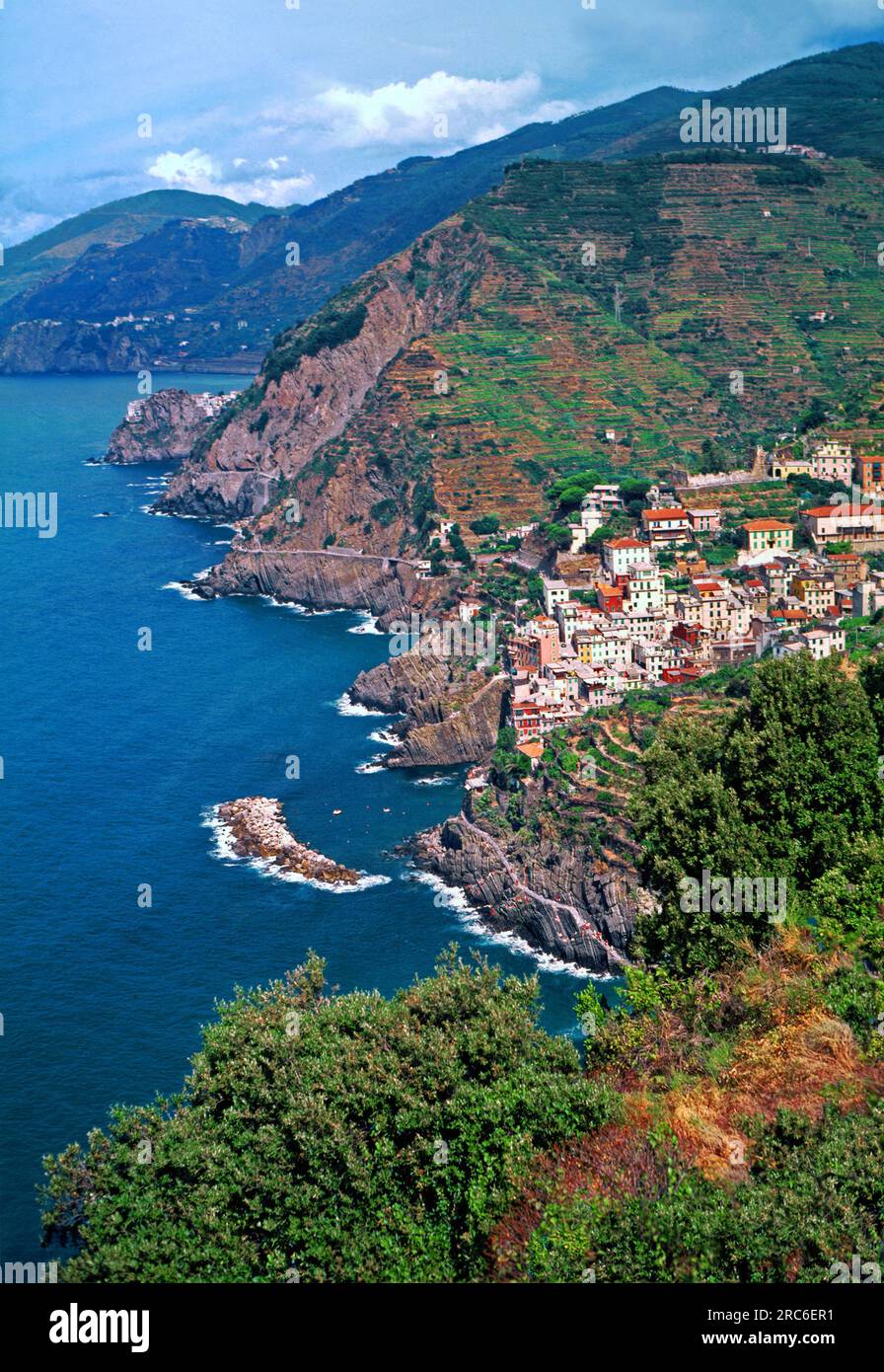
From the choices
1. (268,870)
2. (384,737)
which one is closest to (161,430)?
(384,737)

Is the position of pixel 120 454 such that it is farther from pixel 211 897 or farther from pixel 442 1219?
pixel 442 1219

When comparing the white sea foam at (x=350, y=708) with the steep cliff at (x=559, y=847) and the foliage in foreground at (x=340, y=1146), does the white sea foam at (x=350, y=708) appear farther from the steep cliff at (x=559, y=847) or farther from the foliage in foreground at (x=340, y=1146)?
the foliage in foreground at (x=340, y=1146)

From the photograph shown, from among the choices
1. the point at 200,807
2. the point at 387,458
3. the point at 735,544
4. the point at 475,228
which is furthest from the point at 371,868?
the point at 475,228

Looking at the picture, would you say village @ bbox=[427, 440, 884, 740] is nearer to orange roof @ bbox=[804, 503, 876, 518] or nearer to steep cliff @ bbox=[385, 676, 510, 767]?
orange roof @ bbox=[804, 503, 876, 518]
